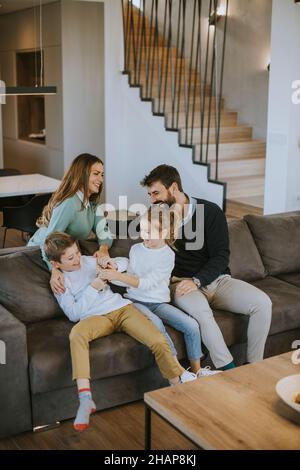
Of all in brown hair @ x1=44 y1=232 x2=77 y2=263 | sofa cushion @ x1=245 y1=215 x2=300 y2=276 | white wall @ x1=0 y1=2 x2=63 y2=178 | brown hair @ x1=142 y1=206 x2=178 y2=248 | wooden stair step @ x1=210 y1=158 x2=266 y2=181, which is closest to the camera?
brown hair @ x1=44 y1=232 x2=77 y2=263

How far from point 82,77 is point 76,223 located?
18.7 feet

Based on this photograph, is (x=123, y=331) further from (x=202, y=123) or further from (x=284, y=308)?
(x=202, y=123)

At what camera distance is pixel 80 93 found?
883 cm

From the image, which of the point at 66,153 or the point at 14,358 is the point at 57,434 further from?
the point at 66,153

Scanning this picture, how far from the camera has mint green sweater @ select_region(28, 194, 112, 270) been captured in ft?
11.2

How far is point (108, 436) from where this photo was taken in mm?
2883

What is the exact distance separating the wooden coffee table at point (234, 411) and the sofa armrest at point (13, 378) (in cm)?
Result: 65

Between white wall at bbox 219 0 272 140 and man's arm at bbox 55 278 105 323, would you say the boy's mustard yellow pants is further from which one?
white wall at bbox 219 0 272 140

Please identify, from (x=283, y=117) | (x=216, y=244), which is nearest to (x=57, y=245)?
(x=216, y=244)

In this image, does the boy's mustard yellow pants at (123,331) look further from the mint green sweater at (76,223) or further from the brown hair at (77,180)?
the brown hair at (77,180)

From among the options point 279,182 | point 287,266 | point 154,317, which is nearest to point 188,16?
point 279,182

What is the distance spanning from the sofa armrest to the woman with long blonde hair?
24.8 inches

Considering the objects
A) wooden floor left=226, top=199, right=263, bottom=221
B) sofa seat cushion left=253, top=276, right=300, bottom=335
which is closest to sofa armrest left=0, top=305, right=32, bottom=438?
sofa seat cushion left=253, top=276, right=300, bottom=335

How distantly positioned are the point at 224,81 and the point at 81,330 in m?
6.40
